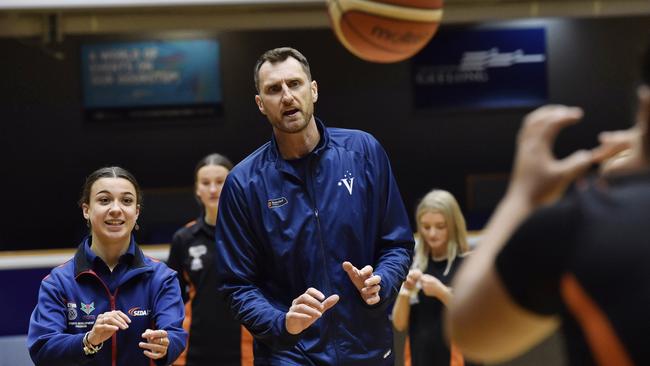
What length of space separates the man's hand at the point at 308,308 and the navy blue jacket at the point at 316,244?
7.0 inches

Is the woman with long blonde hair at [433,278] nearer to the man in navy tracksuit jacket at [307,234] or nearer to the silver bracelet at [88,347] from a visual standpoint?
the man in navy tracksuit jacket at [307,234]

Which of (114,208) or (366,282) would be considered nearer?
(366,282)

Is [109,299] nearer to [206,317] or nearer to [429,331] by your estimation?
[206,317]

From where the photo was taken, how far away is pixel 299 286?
3.34m

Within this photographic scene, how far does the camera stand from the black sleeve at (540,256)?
128 cm

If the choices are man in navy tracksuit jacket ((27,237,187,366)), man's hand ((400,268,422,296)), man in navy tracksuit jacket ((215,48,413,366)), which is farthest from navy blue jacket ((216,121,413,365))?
man's hand ((400,268,422,296))

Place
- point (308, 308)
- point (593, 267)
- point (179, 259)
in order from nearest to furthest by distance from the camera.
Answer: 1. point (593, 267)
2. point (308, 308)
3. point (179, 259)

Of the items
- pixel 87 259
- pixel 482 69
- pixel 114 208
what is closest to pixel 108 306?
pixel 87 259

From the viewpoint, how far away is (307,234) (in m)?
3.32

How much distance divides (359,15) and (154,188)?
8.45m

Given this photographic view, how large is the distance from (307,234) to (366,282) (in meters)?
0.32

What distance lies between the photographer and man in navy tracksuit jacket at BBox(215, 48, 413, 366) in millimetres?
3277

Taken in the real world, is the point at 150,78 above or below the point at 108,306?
above

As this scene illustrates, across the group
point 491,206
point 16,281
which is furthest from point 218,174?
point 491,206
